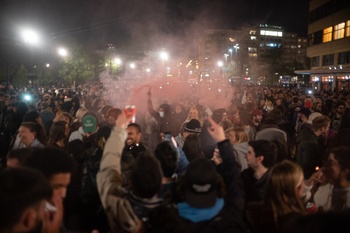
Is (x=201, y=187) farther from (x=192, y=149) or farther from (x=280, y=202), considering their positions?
(x=192, y=149)

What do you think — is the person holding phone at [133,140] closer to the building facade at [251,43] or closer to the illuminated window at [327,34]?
the illuminated window at [327,34]

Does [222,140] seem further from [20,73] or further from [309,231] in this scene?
[20,73]

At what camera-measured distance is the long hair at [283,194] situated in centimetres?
289

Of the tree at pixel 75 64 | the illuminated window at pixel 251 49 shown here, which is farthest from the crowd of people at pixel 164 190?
the illuminated window at pixel 251 49

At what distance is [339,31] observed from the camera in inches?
1809

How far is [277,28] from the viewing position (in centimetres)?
16925

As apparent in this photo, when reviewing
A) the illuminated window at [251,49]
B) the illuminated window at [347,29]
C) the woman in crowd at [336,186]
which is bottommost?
the woman in crowd at [336,186]

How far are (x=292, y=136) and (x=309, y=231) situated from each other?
272 inches

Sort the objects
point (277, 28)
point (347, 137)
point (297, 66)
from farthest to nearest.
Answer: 1. point (277, 28)
2. point (297, 66)
3. point (347, 137)

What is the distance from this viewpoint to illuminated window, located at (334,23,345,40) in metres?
44.7

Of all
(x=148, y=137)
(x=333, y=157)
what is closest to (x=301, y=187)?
(x=333, y=157)

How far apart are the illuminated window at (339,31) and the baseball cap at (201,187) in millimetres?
48863

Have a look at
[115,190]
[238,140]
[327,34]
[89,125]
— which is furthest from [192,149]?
[327,34]

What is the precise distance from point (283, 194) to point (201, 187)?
82 cm
